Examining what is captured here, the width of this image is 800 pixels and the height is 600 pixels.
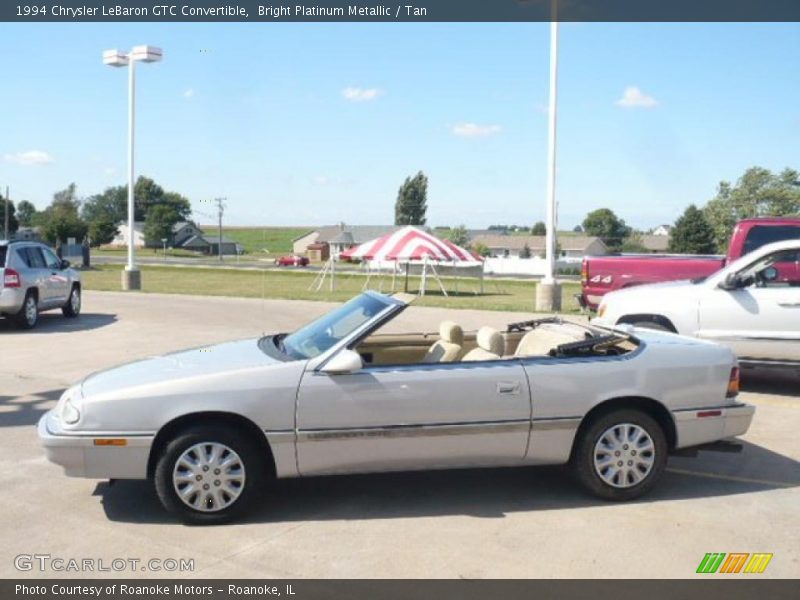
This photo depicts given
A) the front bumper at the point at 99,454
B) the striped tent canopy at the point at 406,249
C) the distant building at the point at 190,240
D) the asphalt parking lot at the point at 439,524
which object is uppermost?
the distant building at the point at 190,240

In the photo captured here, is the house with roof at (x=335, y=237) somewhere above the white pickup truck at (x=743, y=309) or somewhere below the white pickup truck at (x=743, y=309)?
above

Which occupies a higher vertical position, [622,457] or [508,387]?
[508,387]

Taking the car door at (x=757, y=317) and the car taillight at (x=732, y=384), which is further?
the car door at (x=757, y=317)

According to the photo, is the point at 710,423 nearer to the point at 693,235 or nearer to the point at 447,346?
the point at 447,346

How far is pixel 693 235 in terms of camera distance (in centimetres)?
5938

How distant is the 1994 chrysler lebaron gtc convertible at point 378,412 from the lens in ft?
16.6

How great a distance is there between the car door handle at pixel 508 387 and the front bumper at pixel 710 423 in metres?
1.16

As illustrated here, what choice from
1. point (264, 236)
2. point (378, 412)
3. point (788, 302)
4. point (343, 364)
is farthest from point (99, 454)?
point (788, 302)

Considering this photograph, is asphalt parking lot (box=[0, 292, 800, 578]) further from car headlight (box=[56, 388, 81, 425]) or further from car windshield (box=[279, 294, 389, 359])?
car windshield (box=[279, 294, 389, 359])

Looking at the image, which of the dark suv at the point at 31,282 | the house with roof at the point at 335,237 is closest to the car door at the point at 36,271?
the dark suv at the point at 31,282

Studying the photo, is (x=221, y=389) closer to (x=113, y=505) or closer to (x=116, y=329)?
(x=113, y=505)

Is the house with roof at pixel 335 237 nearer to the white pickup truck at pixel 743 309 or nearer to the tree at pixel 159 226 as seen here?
the tree at pixel 159 226

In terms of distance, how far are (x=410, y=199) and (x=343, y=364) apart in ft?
320

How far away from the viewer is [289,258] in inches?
3054
